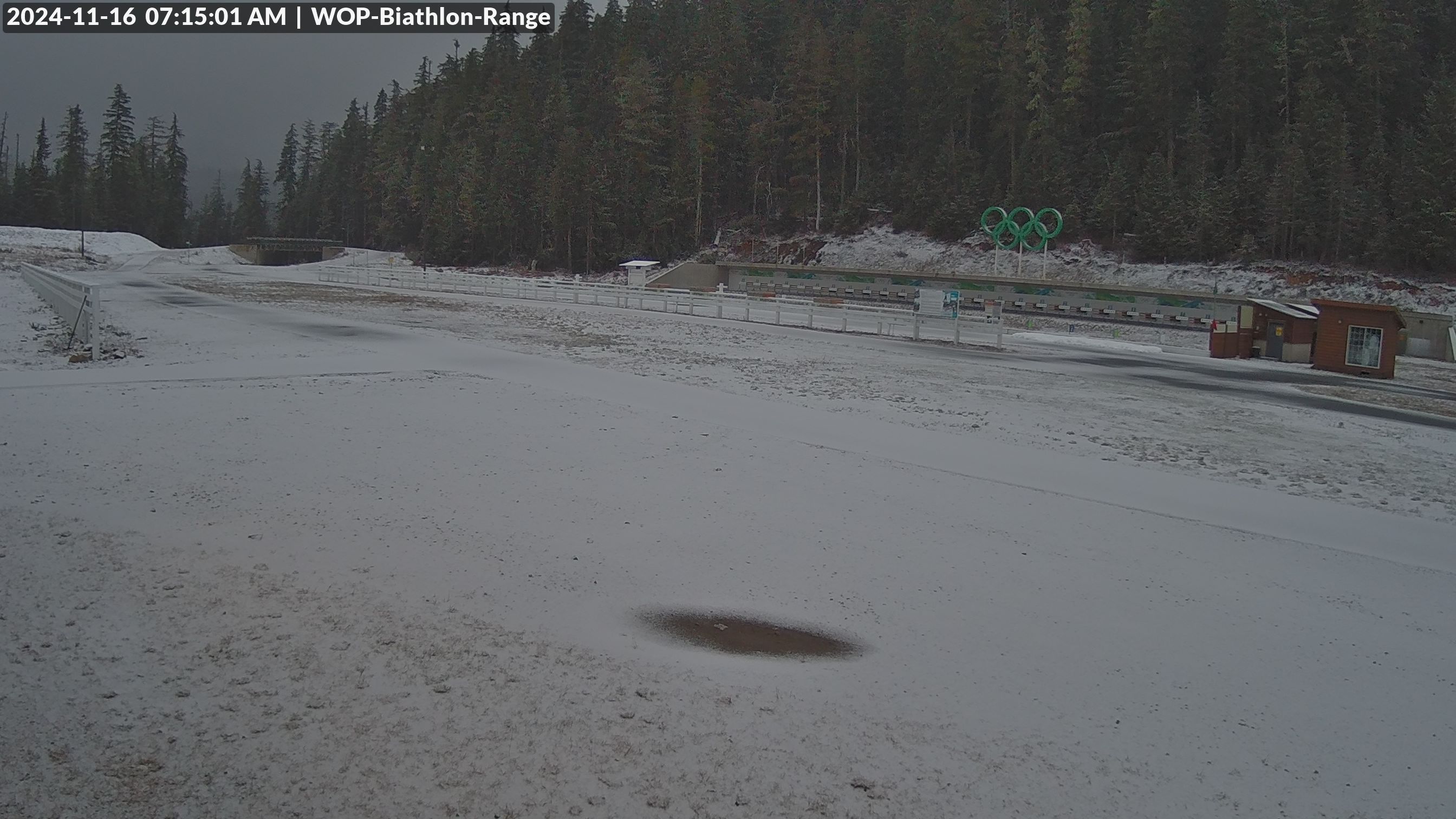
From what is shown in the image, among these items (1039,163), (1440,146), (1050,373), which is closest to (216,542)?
(1050,373)

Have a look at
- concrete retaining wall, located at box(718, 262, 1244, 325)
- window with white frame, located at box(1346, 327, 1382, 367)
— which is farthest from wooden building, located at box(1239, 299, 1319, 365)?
concrete retaining wall, located at box(718, 262, 1244, 325)

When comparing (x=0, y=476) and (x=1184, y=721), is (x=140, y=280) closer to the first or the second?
(x=0, y=476)

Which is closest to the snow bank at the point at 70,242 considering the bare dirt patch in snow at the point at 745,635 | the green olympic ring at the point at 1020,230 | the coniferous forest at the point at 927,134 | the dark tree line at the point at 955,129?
the coniferous forest at the point at 927,134

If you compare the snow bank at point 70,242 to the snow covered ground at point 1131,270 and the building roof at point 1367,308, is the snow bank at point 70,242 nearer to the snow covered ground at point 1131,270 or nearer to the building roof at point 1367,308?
the snow covered ground at point 1131,270

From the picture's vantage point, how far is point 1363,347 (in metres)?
28.3

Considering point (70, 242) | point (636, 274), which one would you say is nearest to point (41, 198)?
point (70, 242)

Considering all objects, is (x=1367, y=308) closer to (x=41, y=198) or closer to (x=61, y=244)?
(x=61, y=244)

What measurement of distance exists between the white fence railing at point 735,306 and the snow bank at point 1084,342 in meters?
1.21

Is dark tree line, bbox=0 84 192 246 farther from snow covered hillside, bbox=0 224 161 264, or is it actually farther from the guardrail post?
the guardrail post

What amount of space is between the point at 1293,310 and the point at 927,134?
51.1 m

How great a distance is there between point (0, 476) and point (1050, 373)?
68.6 ft

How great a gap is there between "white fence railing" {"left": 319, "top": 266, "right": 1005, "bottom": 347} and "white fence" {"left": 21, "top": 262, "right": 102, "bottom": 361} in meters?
21.8

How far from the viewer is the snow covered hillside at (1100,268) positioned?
4941 centimetres

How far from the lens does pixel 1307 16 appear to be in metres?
65.4
